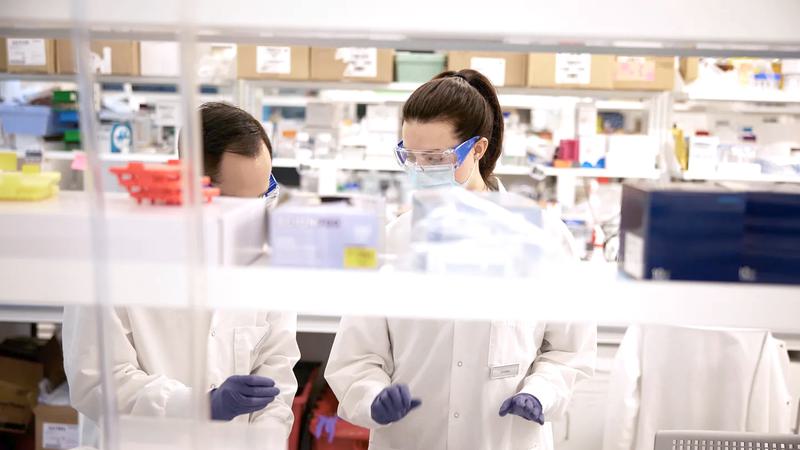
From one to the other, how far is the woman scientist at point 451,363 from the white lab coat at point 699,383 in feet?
2.61

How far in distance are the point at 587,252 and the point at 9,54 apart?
3.45 metres

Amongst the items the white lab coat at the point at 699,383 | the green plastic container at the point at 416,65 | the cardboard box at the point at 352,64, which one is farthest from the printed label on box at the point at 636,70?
the white lab coat at the point at 699,383

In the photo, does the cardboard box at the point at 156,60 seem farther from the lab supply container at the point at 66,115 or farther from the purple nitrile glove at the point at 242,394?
the purple nitrile glove at the point at 242,394

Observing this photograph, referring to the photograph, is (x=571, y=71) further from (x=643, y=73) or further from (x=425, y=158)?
(x=425, y=158)

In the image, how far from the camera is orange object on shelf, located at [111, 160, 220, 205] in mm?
1042

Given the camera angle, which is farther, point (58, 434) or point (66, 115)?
point (66, 115)

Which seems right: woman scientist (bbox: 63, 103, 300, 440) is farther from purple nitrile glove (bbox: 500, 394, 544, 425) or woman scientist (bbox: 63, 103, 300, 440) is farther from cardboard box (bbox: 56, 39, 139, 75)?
cardboard box (bbox: 56, 39, 139, 75)

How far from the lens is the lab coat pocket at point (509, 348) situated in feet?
5.93

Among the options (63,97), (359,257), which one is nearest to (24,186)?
(359,257)

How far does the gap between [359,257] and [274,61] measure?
3.02 m

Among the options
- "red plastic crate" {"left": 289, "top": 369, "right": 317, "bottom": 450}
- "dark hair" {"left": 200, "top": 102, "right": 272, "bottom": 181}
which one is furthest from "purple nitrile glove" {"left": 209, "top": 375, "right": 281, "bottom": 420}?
"red plastic crate" {"left": 289, "top": 369, "right": 317, "bottom": 450}

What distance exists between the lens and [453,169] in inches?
72.3

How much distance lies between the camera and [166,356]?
1739mm

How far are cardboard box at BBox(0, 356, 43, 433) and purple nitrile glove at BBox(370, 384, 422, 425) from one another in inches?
95.5
